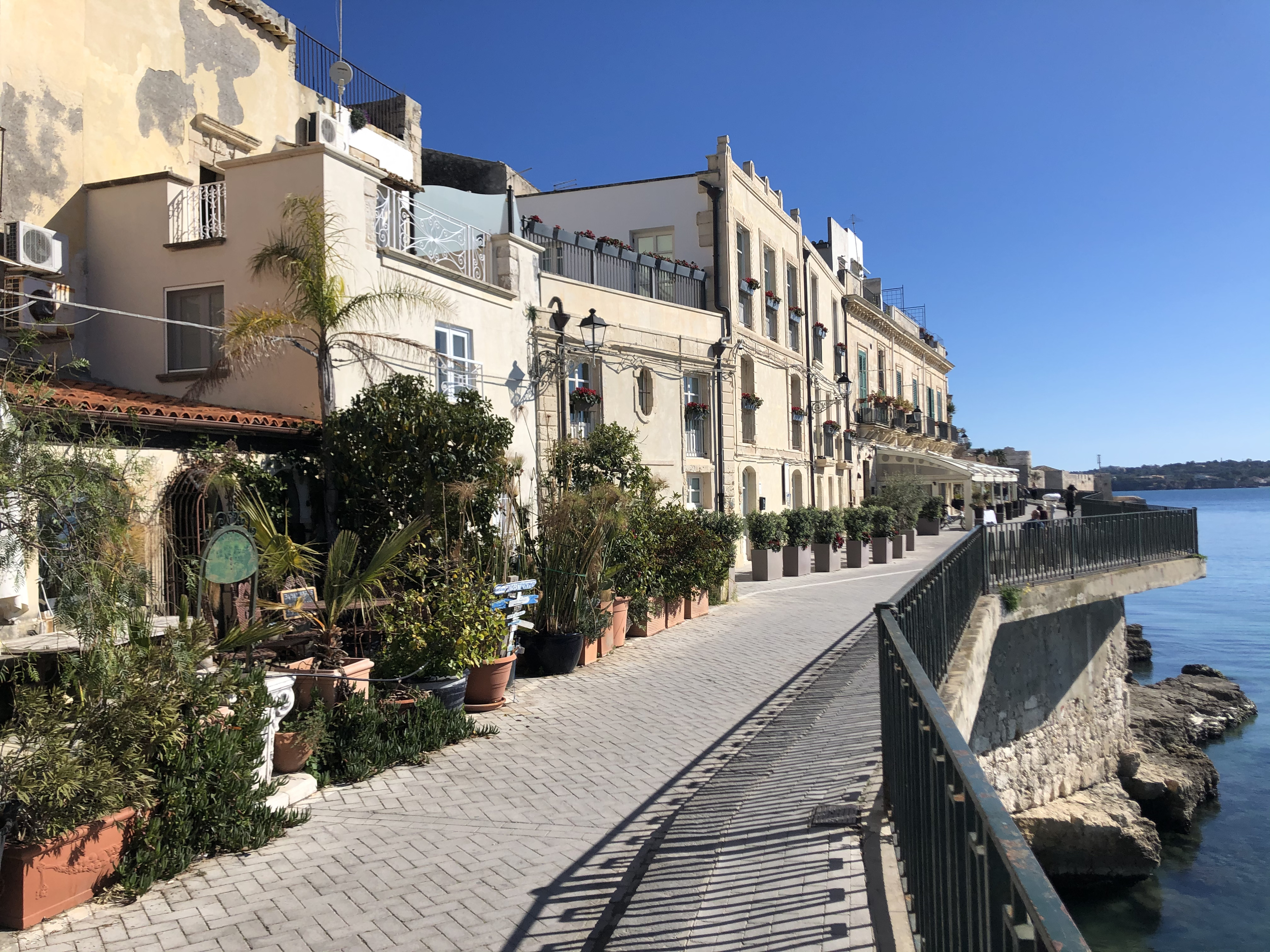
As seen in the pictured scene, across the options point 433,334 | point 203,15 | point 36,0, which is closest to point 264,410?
point 433,334

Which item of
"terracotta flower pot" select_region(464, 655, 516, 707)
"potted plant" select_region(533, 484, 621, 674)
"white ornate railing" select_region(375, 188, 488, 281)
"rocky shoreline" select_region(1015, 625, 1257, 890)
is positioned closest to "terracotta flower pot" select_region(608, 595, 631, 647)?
"potted plant" select_region(533, 484, 621, 674)

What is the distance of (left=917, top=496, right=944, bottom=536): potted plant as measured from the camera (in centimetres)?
3666

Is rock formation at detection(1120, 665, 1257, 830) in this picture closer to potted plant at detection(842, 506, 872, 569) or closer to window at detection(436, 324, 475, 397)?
potted plant at detection(842, 506, 872, 569)

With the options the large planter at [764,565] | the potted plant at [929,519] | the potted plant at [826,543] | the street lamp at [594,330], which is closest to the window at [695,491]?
the large planter at [764,565]

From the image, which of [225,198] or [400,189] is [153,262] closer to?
[225,198]

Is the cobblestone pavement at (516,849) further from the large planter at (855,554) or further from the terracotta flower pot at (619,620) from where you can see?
the large planter at (855,554)

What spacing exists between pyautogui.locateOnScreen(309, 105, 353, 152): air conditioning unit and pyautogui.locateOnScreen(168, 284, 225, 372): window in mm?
2422

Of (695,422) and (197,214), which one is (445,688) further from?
(695,422)

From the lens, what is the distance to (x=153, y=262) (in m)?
12.6

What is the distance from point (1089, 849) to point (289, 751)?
12.3m

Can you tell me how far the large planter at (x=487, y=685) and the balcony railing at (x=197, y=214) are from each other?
23.2ft

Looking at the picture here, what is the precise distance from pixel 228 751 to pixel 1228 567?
2823 inches

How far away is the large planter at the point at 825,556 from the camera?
22969 mm

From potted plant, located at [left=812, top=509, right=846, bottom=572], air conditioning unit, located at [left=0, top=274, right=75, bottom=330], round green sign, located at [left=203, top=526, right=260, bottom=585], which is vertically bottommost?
potted plant, located at [left=812, top=509, right=846, bottom=572]
